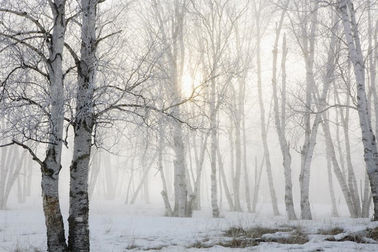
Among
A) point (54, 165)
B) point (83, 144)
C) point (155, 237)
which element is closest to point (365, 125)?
point (155, 237)

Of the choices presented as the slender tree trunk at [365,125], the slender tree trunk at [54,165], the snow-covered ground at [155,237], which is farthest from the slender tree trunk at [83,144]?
the slender tree trunk at [365,125]

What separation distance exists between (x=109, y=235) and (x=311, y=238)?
4148 mm

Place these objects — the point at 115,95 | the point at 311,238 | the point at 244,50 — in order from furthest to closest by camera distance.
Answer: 1. the point at 244,50
2. the point at 311,238
3. the point at 115,95

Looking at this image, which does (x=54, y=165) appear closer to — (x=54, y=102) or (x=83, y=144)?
(x=83, y=144)

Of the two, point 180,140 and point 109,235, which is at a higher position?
point 180,140

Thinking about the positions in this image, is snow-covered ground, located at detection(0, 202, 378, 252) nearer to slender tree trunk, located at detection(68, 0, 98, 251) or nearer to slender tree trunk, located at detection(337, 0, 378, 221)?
slender tree trunk, located at detection(68, 0, 98, 251)

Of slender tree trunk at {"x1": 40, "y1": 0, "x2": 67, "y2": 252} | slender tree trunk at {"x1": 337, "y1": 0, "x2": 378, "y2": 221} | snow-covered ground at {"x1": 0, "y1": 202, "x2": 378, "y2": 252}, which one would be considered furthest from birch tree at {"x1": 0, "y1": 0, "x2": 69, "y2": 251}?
slender tree trunk at {"x1": 337, "y1": 0, "x2": 378, "y2": 221}

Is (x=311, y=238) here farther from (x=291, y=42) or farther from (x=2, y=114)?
(x=291, y=42)

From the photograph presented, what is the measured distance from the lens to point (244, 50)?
63.2ft

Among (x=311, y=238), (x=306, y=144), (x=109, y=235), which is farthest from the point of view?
(x=306, y=144)

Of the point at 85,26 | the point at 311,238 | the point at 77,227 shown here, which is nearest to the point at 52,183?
the point at 77,227

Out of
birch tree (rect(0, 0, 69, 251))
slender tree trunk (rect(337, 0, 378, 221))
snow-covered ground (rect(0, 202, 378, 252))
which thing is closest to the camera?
birch tree (rect(0, 0, 69, 251))

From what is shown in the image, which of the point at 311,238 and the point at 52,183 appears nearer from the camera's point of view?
the point at 52,183

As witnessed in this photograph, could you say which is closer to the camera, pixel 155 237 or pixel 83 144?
pixel 83 144
